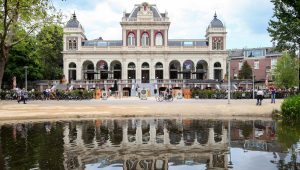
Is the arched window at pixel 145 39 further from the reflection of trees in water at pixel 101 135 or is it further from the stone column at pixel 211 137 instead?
the stone column at pixel 211 137

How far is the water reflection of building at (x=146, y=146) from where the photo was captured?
389 inches

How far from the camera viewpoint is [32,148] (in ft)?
39.3

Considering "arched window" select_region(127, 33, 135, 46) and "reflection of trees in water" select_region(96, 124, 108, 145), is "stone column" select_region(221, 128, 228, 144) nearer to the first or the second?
"reflection of trees in water" select_region(96, 124, 108, 145)

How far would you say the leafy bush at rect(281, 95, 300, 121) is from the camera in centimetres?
1988

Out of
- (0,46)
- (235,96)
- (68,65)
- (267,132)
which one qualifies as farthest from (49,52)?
(267,132)

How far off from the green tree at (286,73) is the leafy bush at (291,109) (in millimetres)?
54661

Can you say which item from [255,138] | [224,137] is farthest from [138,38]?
[255,138]

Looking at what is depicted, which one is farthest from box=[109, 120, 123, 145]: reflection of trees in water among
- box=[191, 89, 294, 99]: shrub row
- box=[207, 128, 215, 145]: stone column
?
box=[191, 89, 294, 99]: shrub row

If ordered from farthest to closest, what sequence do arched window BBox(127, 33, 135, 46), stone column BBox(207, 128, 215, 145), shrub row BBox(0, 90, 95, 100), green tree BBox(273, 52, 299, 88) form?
arched window BBox(127, 33, 135, 46) < green tree BBox(273, 52, 299, 88) < shrub row BBox(0, 90, 95, 100) < stone column BBox(207, 128, 215, 145)

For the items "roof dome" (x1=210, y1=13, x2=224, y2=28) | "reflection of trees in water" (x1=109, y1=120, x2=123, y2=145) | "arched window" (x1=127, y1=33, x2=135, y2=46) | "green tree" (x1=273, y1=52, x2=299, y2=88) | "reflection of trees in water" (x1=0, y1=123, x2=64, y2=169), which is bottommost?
"reflection of trees in water" (x1=0, y1=123, x2=64, y2=169)

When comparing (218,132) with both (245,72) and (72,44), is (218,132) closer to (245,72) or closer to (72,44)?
(72,44)

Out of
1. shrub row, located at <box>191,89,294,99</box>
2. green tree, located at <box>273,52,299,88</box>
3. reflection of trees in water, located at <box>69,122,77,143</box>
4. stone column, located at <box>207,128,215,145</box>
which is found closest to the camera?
stone column, located at <box>207,128,215,145</box>

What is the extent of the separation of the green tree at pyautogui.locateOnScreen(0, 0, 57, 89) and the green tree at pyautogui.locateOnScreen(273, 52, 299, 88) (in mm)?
54399

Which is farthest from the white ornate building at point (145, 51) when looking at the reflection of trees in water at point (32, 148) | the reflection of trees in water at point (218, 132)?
the reflection of trees in water at point (32, 148)
